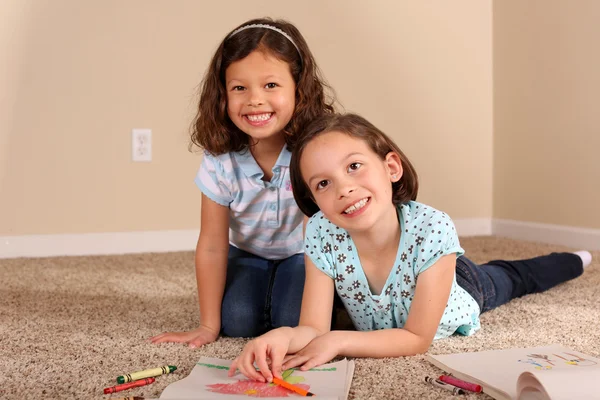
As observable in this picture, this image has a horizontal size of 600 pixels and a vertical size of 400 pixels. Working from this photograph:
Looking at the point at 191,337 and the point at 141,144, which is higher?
the point at 141,144

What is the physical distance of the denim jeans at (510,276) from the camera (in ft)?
4.28

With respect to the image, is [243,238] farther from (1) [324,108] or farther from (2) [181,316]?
(1) [324,108]

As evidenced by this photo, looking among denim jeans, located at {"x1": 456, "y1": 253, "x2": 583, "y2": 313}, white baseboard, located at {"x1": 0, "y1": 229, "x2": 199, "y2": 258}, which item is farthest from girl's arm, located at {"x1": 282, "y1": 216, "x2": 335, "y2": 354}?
white baseboard, located at {"x1": 0, "y1": 229, "x2": 199, "y2": 258}

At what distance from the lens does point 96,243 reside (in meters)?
2.36

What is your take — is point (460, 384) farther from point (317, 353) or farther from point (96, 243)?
point (96, 243)

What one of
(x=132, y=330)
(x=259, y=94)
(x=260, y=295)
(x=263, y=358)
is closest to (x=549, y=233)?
(x=260, y=295)

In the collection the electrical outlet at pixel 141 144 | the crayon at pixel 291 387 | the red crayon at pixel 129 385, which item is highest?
the electrical outlet at pixel 141 144

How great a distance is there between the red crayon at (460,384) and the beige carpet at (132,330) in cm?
1

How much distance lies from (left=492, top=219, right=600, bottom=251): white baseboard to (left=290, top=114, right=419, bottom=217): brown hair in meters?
1.30

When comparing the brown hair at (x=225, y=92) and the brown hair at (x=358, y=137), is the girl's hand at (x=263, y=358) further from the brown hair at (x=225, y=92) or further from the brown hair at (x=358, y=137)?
the brown hair at (x=225, y=92)

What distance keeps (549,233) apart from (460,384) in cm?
166

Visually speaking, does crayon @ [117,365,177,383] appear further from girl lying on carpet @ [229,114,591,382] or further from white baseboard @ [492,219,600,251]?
white baseboard @ [492,219,600,251]

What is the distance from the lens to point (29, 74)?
89.3 inches

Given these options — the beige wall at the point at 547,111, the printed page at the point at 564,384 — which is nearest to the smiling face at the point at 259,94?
the printed page at the point at 564,384
